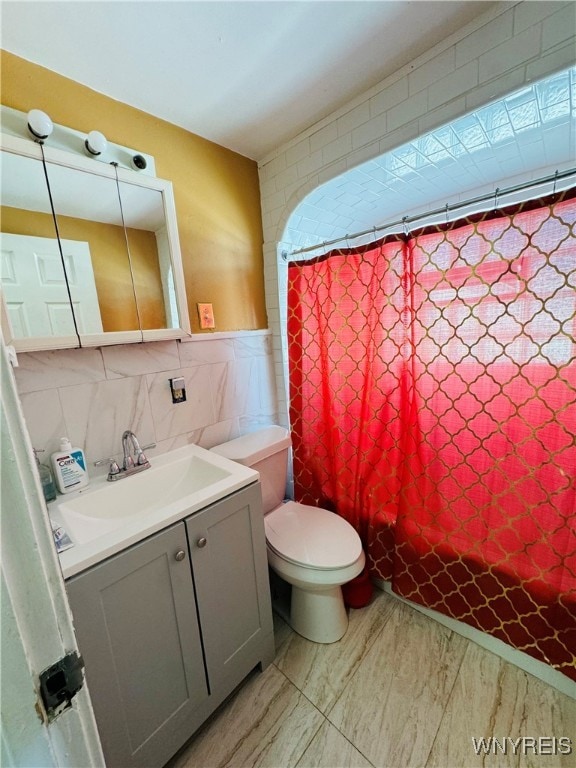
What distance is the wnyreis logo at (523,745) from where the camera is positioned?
3.30 feet

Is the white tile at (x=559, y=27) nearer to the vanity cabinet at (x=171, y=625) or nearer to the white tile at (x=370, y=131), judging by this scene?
the white tile at (x=370, y=131)

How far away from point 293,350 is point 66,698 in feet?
4.84

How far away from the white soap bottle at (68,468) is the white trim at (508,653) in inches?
61.8

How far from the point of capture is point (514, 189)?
972mm

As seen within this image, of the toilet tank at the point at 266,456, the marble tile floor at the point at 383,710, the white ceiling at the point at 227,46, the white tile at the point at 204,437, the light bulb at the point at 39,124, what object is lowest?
the marble tile floor at the point at 383,710

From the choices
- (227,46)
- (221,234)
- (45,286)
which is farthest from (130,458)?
(227,46)

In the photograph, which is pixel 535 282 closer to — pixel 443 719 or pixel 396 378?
pixel 396 378

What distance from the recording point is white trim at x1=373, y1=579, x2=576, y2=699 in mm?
1147

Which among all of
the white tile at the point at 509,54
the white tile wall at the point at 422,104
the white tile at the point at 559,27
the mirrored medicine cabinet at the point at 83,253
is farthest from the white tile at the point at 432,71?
the mirrored medicine cabinet at the point at 83,253

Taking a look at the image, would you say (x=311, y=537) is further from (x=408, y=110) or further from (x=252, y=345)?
(x=408, y=110)

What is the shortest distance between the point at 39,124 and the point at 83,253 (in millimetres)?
379

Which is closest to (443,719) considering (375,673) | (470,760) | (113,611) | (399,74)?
(470,760)

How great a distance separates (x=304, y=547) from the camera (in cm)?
133

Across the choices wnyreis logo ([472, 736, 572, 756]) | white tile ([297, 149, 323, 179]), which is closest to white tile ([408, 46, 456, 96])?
white tile ([297, 149, 323, 179])
